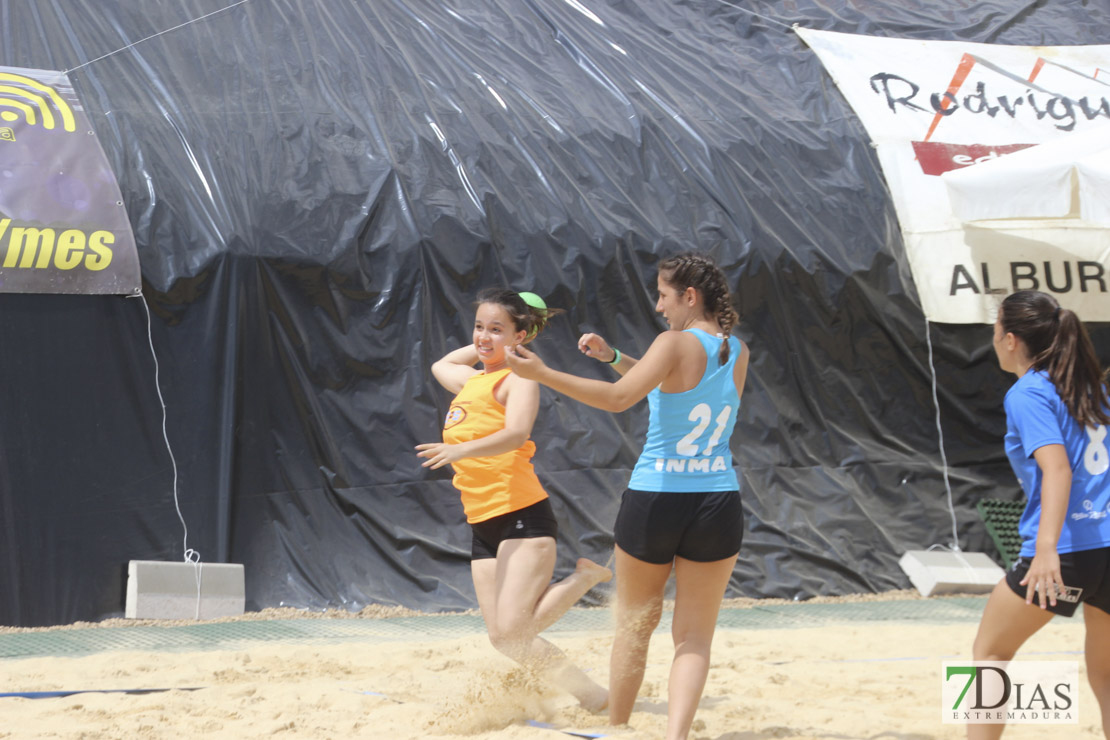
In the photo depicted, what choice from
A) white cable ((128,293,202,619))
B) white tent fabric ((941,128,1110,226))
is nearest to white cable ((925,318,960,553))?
white tent fabric ((941,128,1110,226))

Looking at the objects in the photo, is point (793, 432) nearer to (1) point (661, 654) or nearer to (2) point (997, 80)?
(1) point (661, 654)

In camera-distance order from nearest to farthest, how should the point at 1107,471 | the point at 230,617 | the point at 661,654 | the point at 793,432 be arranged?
the point at 1107,471
the point at 661,654
the point at 230,617
the point at 793,432

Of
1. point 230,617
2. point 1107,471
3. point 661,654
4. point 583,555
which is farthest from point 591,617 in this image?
point 1107,471

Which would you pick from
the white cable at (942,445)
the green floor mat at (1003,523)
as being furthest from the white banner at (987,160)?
the green floor mat at (1003,523)

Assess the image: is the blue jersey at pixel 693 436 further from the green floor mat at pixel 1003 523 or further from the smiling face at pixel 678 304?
the green floor mat at pixel 1003 523

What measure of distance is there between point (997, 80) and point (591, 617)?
6015 millimetres

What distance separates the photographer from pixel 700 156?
771 centimetres

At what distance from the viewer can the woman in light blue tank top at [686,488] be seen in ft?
10.2

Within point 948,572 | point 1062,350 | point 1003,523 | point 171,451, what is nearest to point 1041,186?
point 1003,523

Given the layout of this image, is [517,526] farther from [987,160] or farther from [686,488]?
[987,160]

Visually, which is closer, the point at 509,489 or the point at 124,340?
the point at 509,489

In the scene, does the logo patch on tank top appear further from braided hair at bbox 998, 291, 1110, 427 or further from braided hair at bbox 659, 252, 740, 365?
braided hair at bbox 998, 291, 1110, 427

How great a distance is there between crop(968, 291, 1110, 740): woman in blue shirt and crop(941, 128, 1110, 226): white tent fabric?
174 inches

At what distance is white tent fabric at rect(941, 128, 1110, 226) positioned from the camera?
22.6ft
